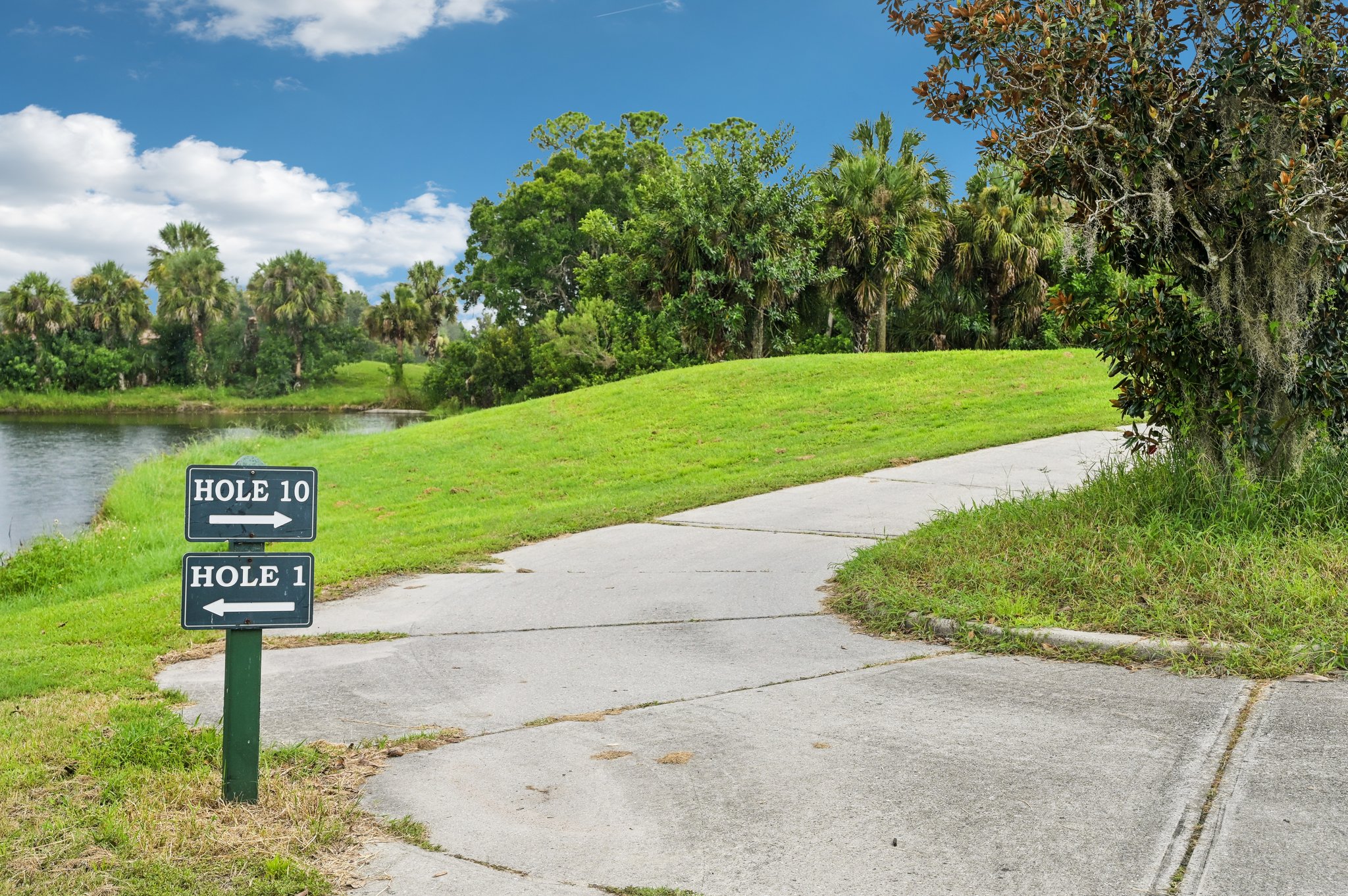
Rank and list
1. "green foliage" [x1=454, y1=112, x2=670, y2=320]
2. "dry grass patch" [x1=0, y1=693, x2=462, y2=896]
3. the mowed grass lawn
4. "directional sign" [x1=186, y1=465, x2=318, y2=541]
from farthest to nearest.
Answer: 1. "green foliage" [x1=454, y1=112, x2=670, y2=320]
2. "directional sign" [x1=186, y1=465, x2=318, y2=541]
3. the mowed grass lawn
4. "dry grass patch" [x1=0, y1=693, x2=462, y2=896]

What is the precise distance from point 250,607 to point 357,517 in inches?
432

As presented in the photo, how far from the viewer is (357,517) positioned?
47.0 ft

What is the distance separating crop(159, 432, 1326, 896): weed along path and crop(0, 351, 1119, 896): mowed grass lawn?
0.51 metres

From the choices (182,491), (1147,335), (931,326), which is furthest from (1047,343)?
(1147,335)

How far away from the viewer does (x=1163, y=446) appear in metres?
7.68

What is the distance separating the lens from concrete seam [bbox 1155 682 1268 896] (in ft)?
10.2

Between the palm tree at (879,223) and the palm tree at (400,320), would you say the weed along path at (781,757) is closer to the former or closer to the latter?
the palm tree at (879,223)

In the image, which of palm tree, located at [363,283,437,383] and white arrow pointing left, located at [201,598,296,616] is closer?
white arrow pointing left, located at [201,598,296,616]

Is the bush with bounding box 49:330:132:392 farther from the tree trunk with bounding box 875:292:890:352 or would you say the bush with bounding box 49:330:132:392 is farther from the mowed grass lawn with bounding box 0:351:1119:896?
the tree trunk with bounding box 875:292:890:352

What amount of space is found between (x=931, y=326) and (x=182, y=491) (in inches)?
1134

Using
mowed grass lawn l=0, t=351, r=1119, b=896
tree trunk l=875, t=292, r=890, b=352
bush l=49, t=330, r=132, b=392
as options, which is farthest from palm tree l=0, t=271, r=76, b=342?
tree trunk l=875, t=292, r=890, b=352

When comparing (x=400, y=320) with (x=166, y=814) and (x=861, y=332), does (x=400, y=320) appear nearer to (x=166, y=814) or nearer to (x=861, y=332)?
(x=861, y=332)

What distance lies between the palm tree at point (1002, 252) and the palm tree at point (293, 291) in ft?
160

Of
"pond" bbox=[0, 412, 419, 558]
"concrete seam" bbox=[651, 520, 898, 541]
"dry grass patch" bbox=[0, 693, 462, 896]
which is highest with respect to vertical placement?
"concrete seam" bbox=[651, 520, 898, 541]
